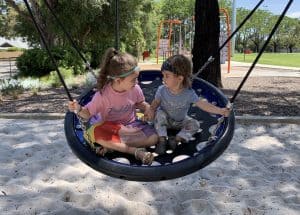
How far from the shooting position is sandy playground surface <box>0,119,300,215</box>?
2887 mm

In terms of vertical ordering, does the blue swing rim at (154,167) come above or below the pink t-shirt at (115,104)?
below

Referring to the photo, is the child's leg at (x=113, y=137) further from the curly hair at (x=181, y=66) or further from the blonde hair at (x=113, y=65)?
the curly hair at (x=181, y=66)

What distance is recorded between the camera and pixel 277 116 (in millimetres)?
5496

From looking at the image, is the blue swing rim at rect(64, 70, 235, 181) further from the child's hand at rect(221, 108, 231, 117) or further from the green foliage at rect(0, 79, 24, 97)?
the green foliage at rect(0, 79, 24, 97)

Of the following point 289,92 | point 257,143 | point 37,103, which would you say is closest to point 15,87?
point 37,103

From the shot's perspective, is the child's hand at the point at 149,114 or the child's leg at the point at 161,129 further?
the child's hand at the point at 149,114

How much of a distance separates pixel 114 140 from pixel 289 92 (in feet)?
20.9

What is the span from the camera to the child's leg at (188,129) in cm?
261

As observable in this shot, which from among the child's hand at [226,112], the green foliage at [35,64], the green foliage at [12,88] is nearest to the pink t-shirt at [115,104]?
the child's hand at [226,112]

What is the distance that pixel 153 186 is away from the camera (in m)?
3.27

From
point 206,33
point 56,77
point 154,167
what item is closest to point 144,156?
point 154,167

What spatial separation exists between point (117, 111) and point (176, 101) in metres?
0.37

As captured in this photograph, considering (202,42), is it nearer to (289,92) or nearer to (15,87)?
(289,92)

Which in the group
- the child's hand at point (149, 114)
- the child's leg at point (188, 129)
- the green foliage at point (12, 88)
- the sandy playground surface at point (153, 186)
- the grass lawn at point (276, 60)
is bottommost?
the grass lawn at point (276, 60)
